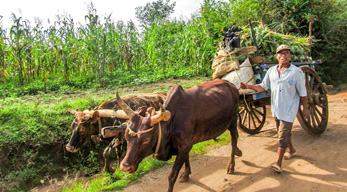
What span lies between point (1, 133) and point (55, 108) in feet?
3.95

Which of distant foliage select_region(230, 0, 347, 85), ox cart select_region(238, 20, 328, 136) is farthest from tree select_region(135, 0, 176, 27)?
ox cart select_region(238, 20, 328, 136)

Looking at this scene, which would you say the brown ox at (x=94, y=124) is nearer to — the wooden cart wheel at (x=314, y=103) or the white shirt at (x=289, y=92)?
the white shirt at (x=289, y=92)

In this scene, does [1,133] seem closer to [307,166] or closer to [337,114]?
[307,166]

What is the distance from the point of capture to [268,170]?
162 inches

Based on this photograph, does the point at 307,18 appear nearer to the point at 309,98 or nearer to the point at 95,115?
the point at 309,98

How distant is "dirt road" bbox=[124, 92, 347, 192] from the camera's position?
3.64 m

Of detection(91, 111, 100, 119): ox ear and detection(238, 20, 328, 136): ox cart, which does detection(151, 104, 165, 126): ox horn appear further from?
detection(238, 20, 328, 136): ox cart

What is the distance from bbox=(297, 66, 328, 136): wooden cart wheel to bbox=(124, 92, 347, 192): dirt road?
0.26 meters

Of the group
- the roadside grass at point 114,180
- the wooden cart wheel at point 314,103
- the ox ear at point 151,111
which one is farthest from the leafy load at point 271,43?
the ox ear at point 151,111

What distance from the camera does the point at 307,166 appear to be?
4133 mm

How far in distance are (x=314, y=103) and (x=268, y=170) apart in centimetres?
218

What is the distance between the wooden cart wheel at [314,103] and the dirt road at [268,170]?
26 cm

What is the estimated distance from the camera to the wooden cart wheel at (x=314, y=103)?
5.11m

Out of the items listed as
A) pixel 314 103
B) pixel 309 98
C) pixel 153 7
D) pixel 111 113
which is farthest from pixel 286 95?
pixel 153 7
